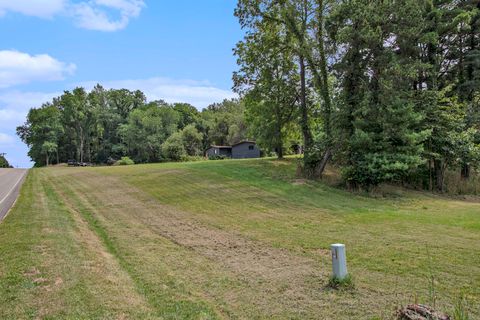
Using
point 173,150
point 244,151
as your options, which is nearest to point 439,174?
point 244,151

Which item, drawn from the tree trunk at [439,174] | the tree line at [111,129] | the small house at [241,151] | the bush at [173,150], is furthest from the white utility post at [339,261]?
the tree line at [111,129]

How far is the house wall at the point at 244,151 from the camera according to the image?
182 feet

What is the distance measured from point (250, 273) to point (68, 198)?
12260 mm

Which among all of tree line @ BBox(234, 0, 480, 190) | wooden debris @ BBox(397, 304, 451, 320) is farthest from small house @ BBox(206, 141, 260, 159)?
wooden debris @ BBox(397, 304, 451, 320)

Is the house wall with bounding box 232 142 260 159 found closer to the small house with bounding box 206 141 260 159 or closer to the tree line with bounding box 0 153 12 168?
the small house with bounding box 206 141 260 159

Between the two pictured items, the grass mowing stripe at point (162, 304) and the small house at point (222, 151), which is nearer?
the grass mowing stripe at point (162, 304)

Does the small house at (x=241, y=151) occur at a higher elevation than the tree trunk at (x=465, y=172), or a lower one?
higher

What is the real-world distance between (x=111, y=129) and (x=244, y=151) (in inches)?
1234

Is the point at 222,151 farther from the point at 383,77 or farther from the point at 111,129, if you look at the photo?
the point at 383,77

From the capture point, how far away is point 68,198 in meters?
15.6

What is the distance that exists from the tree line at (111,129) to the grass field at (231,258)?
4982 centimetres

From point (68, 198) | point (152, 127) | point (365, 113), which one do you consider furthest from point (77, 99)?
point (365, 113)

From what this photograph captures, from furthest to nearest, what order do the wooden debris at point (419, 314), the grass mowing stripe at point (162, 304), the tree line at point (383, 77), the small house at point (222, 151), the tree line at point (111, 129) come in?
the tree line at point (111, 129)
the small house at point (222, 151)
the tree line at point (383, 77)
the grass mowing stripe at point (162, 304)
the wooden debris at point (419, 314)

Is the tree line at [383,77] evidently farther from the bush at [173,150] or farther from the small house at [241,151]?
the bush at [173,150]
